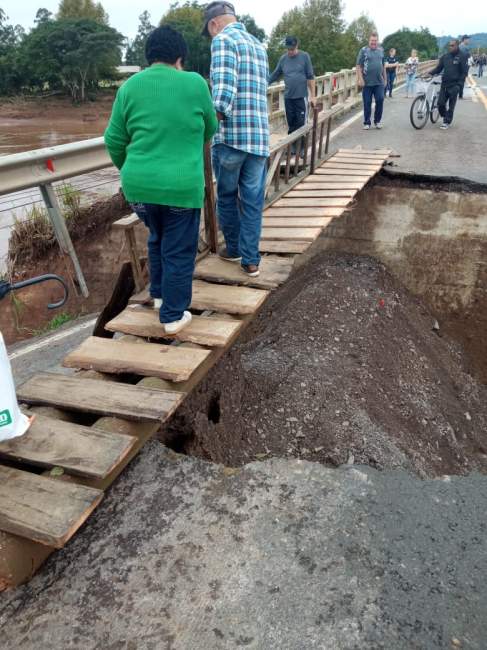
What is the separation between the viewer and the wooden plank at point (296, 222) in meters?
4.95

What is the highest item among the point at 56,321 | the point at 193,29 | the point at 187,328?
the point at 193,29

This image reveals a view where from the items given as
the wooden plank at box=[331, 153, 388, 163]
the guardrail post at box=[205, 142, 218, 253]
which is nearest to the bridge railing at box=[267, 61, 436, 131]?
the wooden plank at box=[331, 153, 388, 163]

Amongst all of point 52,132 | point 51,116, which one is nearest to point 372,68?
point 52,132

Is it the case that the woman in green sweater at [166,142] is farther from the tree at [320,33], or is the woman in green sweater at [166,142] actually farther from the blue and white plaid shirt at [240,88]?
the tree at [320,33]

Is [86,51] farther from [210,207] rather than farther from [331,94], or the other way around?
[210,207]

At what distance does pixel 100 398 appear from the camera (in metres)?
2.55

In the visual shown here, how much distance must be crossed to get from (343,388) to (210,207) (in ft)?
6.41

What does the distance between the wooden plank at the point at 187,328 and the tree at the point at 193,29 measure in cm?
5132

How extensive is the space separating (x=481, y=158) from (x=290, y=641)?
9.19 meters

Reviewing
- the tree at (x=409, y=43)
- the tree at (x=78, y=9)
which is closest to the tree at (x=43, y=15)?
the tree at (x=78, y=9)

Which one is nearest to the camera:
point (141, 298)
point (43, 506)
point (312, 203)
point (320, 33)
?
point (43, 506)

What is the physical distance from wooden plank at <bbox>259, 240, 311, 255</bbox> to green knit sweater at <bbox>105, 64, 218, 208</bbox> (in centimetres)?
173

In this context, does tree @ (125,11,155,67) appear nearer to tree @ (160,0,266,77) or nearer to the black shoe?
tree @ (160,0,266,77)

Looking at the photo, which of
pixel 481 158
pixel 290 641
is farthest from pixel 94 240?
pixel 481 158
